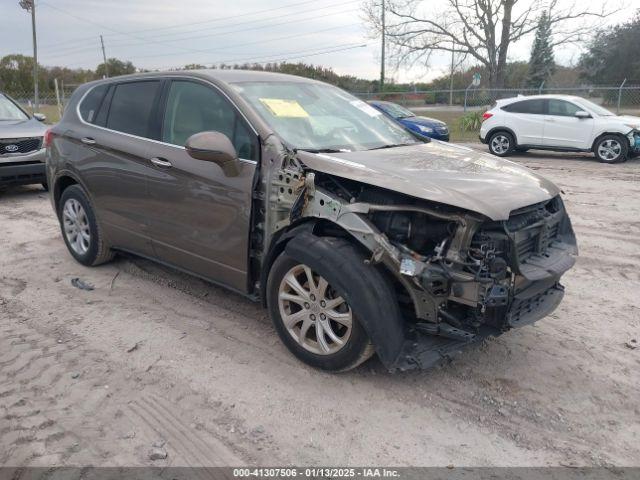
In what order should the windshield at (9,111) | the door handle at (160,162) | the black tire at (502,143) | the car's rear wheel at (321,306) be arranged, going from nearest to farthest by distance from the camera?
the car's rear wheel at (321,306), the door handle at (160,162), the windshield at (9,111), the black tire at (502,143)

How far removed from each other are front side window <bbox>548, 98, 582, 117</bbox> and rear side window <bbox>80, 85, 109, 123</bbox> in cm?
1186

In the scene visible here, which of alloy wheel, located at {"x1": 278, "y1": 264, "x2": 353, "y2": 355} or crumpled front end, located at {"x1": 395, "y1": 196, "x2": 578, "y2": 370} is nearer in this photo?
crumpled front end, located at {"x1": 395, "y1": 196, "x2": 578, "y2": 370}

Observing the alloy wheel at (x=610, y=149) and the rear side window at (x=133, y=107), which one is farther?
the alloy wheel at (x=610, y=149)

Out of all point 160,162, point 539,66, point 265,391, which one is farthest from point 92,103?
point 539,66

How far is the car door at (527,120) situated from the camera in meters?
13.9

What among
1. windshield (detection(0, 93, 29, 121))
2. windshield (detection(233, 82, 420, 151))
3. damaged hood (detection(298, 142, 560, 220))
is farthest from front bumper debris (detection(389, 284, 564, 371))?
windshield (detection(0, 93, 29, 121))

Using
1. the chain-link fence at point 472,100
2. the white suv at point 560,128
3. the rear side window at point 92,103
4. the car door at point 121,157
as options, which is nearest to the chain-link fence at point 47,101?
the chain-link fence at point 472,100

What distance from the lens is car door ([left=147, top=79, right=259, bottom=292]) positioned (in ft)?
11.9

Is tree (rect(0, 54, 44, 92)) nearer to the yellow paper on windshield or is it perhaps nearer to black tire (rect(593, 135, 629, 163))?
black tire (rect(593, 135, 629, 163))

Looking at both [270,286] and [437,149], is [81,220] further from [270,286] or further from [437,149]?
[437,149]

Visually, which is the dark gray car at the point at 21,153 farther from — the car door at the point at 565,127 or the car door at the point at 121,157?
the car door at the point at 565,127

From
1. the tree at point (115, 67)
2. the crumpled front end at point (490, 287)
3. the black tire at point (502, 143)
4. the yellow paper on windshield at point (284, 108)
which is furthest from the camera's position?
the tree at point (115, 67)

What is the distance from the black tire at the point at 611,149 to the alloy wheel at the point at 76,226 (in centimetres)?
1223

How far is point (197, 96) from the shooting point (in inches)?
159
